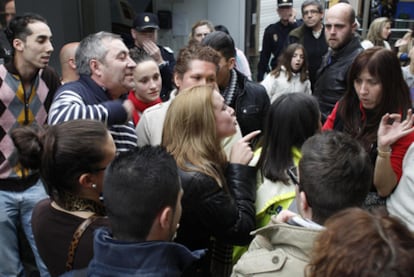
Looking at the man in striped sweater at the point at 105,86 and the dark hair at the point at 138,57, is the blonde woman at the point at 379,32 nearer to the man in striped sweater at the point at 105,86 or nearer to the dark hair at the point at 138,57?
the dark hair at the point at 138,57

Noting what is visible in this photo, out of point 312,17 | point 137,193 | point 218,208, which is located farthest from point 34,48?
point 312,17

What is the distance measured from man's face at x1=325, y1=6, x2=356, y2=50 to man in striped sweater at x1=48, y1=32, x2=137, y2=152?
81.0 inches

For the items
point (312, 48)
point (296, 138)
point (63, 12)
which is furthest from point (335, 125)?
point (63, 12)

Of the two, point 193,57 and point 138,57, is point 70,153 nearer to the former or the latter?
point 193,57

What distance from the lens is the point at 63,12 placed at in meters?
6.46

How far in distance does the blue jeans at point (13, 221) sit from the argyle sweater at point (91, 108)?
0.70 m

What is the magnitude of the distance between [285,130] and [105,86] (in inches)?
47.4

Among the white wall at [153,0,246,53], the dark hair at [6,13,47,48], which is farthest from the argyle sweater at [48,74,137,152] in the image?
the white wall at [153,0,246,53]

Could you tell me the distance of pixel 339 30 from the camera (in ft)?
13.2

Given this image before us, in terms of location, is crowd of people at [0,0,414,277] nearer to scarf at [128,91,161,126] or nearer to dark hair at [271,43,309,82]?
scarf at [128,91,161,126]

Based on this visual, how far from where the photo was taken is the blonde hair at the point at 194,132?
2.08 m

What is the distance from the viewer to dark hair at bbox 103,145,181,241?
4.85 ft

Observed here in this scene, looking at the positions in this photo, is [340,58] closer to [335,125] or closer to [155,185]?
[335,125]

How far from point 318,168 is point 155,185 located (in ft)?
1.92
